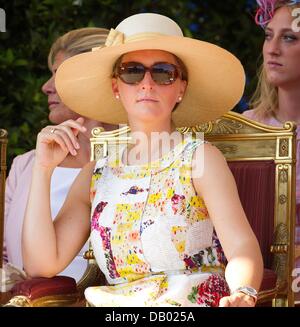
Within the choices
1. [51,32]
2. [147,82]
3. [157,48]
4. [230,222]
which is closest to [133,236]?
[230,222]

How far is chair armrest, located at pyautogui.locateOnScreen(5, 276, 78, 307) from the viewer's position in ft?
13.8

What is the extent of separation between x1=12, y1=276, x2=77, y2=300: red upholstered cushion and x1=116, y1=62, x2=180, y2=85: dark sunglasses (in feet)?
2.62

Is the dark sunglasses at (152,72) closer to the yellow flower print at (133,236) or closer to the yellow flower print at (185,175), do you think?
the yellow flower print at (185,175)

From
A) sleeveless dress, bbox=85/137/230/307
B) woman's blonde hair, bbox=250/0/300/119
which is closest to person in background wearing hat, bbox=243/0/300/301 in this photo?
woman's blonde hair, bbox=250/0/300/119

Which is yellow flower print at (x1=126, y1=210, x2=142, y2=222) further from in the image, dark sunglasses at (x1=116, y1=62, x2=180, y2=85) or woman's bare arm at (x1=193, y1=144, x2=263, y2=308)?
dark sunglasses at (x1=116, y1=62, x2=180, y2=85)

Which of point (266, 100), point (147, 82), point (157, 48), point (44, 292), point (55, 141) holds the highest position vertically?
point (157, 48)

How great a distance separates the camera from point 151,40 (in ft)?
13.8

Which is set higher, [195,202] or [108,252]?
[195,202]

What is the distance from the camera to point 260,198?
4.70m

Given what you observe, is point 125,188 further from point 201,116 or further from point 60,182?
point 60,182

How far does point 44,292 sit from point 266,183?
41.8 inches

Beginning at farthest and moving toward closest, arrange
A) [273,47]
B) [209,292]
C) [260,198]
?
[273,47], [260,198], [209,292]

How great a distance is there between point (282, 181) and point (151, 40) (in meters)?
0.89

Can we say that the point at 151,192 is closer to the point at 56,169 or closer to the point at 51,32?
the point at 56,169
